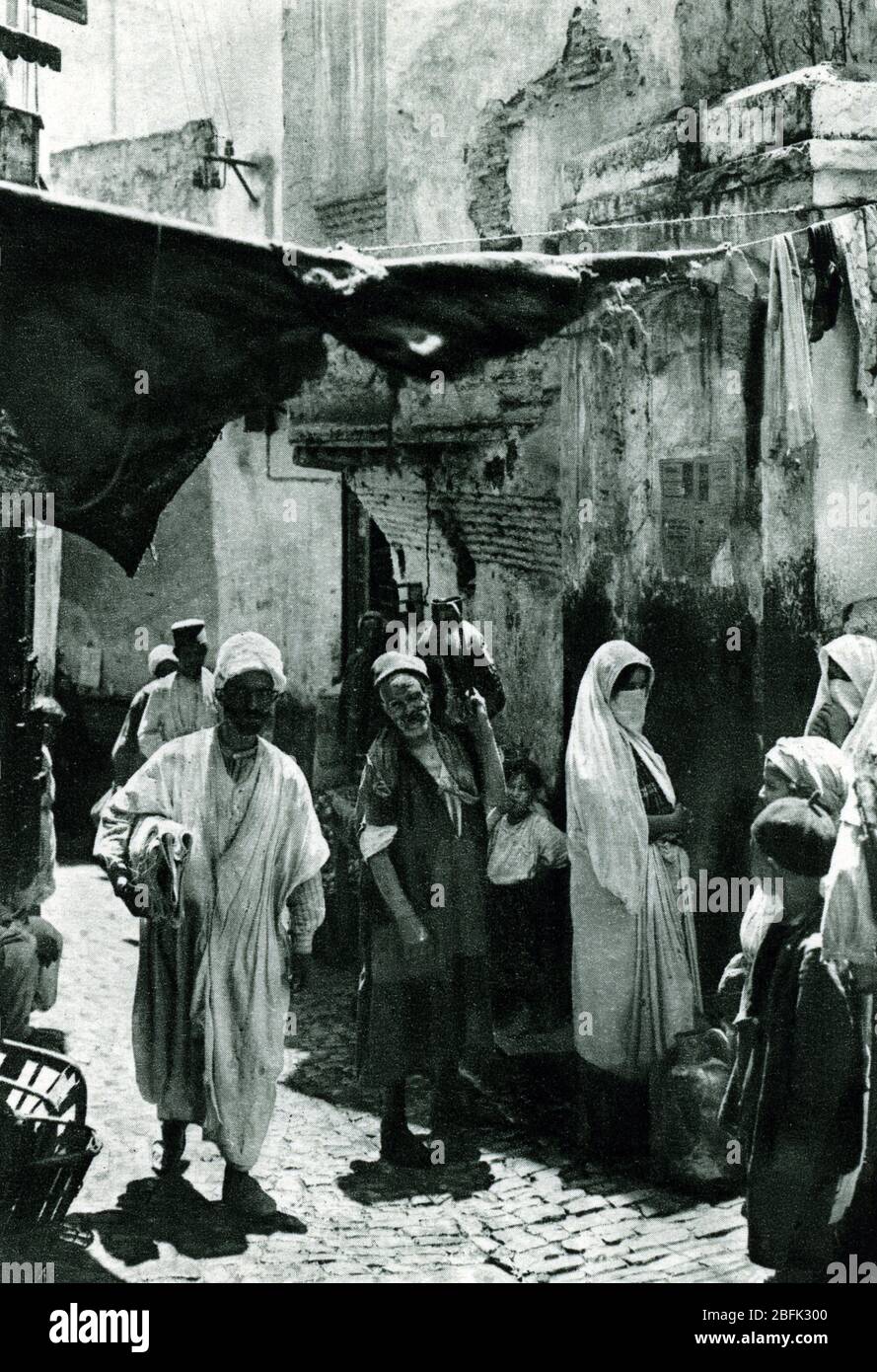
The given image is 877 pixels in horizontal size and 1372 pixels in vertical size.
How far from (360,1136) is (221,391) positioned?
10.2 feet

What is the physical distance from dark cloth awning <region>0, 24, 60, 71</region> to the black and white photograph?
0.23 feet

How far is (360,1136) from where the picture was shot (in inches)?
241

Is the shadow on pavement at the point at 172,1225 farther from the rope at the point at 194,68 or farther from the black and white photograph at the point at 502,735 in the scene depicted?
the rope at the point at 194,68

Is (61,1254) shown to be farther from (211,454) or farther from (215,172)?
(215,172)

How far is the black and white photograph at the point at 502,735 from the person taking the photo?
4.41m

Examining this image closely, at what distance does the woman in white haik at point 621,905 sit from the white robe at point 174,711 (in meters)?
3.08

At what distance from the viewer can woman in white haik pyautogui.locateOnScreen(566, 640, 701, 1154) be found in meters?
5.68

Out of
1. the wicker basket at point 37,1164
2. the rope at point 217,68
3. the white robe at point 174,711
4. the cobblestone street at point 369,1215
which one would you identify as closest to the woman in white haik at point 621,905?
the cobblestone street at point 369,1215

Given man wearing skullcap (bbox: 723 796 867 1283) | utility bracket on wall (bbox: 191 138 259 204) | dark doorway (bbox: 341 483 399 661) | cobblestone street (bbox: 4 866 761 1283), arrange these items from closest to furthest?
1. man wearing skullcap (bbox: 723 796 867 1283)
2. cobblestone street (bbox: 4 866 761 1283)
3. dark doorway (bbox: 341 483 399 661)
4. utility bracket on wall (bbox: 191 138 259 204)

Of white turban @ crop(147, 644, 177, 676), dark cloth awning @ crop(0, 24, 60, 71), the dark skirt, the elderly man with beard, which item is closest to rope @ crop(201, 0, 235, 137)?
dark cloth awning @ crop(0, 24, 60, 71)

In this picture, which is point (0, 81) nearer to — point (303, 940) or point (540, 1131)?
point (303, 940)

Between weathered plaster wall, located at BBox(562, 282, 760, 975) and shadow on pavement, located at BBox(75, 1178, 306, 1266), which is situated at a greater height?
weathered plaster wall, located at BBox(562, 282, 760, 975)

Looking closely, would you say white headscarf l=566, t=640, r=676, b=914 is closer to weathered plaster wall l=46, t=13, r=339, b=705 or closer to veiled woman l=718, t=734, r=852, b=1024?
veiled woman l=718, t=734, r=852, b=1024
